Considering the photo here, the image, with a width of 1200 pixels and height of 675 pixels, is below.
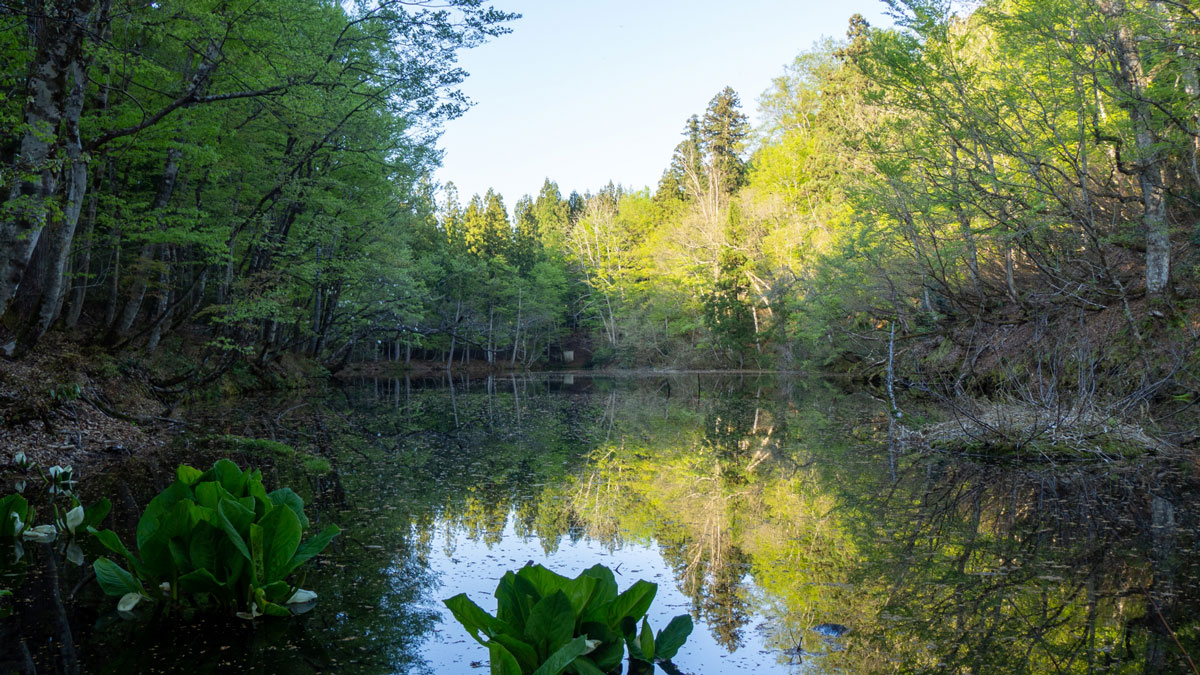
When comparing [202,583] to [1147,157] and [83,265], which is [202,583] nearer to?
[83,265]

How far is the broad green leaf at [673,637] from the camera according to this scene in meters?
2.79

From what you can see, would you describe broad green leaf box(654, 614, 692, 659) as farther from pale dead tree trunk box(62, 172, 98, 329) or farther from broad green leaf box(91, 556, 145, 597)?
pale dead tree trunk box(62, 172, 98, 329)

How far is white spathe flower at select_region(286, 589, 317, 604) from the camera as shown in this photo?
3.42 metres

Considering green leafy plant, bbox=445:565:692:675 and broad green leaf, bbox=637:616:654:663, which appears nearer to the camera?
green leafy plant, bbox=445:565:692:675

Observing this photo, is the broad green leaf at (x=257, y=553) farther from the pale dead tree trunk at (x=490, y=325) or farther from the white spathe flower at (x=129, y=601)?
the pale dead tree trunk at (x=490, y=325)

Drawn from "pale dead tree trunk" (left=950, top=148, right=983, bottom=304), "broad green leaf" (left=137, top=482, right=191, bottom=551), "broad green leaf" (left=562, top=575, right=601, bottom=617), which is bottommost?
"broad green leaf" (left=562, top=575, right=601, bottom=617)

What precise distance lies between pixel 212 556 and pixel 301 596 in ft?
1.56

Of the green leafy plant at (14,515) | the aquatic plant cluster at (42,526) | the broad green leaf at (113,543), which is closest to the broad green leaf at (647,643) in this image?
the broad green leaf at (113,543)

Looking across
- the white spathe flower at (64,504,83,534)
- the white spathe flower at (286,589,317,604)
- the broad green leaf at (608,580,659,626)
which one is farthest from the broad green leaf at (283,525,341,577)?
the white spathe flower at (64,504,83,534)

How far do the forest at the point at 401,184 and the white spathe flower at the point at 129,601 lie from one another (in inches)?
218

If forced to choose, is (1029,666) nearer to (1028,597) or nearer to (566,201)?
(1028,597)

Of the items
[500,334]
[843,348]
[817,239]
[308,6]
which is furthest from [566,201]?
[308,6]

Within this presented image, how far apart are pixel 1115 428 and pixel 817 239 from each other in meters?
25.7

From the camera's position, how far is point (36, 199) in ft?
23.8
